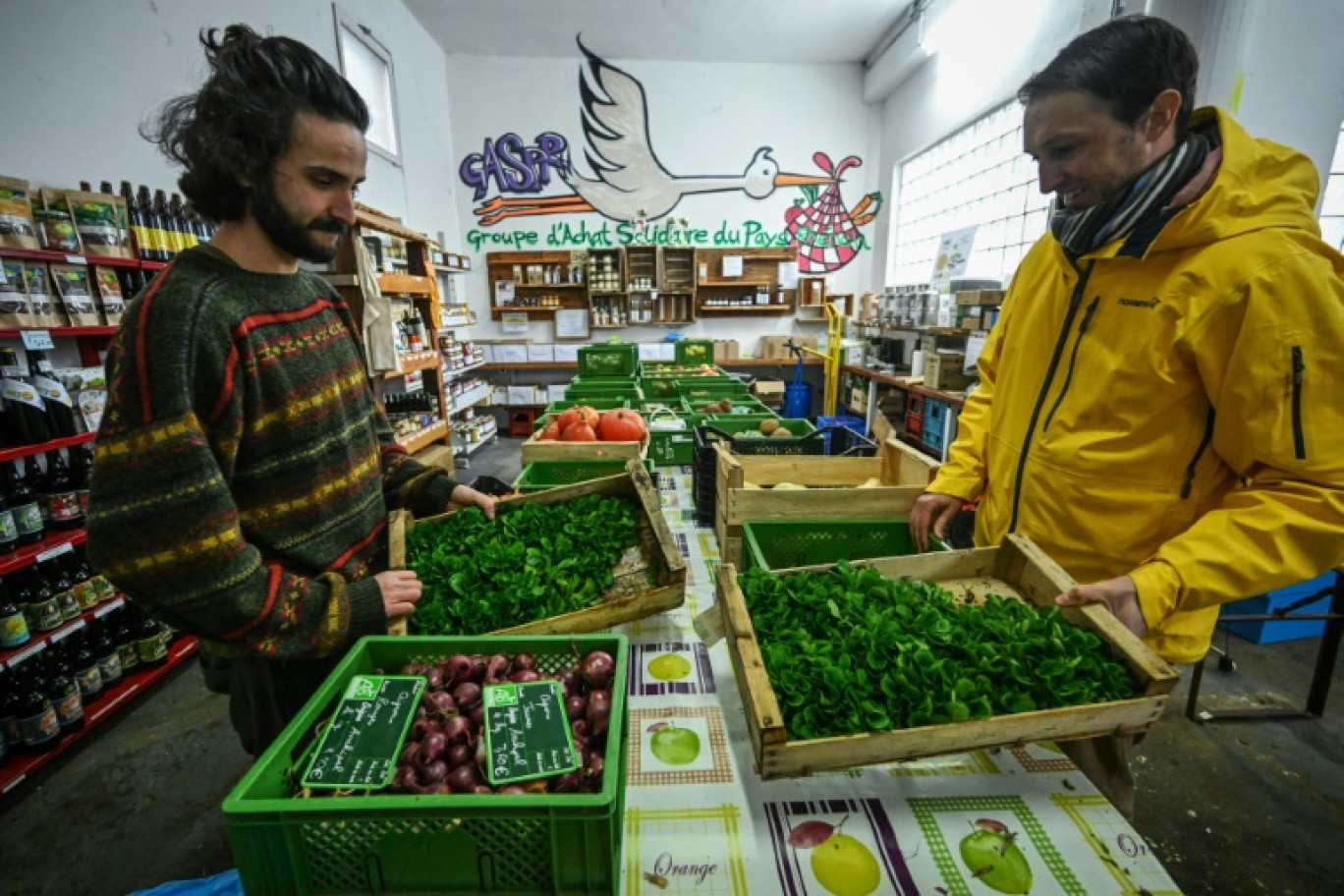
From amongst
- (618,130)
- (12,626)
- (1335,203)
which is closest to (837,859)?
(12,626)

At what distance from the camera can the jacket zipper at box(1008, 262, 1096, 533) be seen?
1408 millimetres

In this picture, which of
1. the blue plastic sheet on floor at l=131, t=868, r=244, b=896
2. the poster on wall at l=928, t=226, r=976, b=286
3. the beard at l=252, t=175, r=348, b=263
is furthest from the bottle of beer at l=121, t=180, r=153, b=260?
the poster on wall at l=928, t=226, r=976, b=286

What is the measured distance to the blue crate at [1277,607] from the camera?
3164mm

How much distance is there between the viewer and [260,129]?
1.12m

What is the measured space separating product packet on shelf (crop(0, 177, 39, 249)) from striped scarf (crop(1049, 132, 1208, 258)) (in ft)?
11.8

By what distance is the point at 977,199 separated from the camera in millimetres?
6258

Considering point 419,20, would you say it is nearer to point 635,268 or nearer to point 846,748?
point 635,268

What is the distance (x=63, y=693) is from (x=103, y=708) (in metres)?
0.22

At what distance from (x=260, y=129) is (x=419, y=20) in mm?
7585

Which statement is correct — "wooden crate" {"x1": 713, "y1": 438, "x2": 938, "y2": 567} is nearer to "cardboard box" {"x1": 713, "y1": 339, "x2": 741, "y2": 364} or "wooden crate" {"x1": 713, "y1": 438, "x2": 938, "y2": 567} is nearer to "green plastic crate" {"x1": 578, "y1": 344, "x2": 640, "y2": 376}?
"green plastic crate" {"x1": 578, "y1": 344, "x2": 640, "y2": 376}

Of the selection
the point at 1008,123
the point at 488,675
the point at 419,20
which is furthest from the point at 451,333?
the point at 488,675

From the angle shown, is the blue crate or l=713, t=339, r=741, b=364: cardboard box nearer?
the blue crate

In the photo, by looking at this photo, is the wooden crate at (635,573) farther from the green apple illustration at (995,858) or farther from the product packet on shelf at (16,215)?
the product packet on shelf at (16,215)

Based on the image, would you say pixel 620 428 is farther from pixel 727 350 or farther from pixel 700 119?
pixel 700 119
